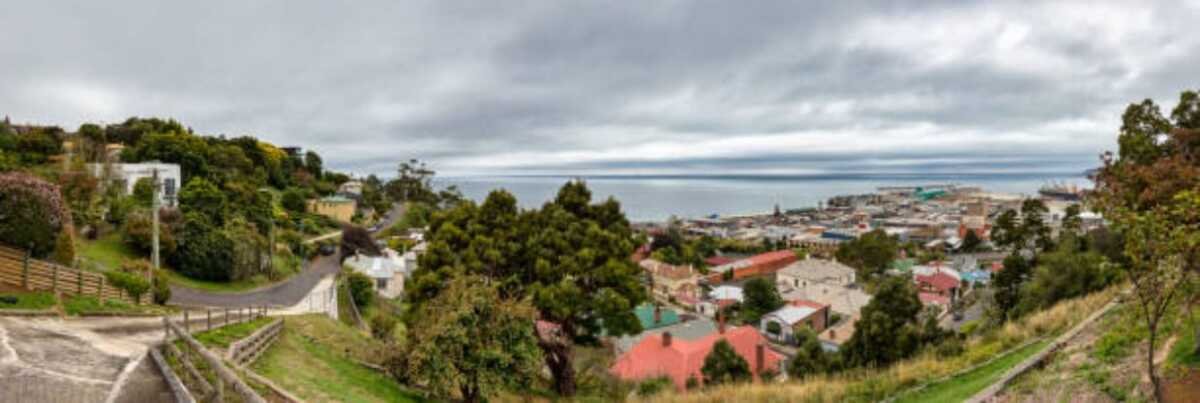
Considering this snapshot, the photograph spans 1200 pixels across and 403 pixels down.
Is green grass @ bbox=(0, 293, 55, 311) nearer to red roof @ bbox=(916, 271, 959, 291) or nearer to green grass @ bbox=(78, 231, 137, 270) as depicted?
green grass @ bbox=(78, 231, 137, 270)

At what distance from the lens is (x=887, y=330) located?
21.7 metres

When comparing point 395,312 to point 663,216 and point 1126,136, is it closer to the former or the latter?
point 1126,136

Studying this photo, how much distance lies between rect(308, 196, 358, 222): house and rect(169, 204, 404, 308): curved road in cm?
1750

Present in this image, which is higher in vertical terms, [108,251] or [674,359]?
[108,251]

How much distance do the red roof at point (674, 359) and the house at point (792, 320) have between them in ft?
34.8

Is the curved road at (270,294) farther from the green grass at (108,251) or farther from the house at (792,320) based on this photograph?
the house at (792,320)

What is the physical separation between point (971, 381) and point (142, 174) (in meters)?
43.6

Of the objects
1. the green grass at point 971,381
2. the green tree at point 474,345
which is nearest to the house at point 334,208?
the green tree at point 474,345

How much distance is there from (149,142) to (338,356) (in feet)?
122

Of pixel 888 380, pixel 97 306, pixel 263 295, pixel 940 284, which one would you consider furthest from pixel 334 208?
pixel 888 380

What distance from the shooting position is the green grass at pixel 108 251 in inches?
902

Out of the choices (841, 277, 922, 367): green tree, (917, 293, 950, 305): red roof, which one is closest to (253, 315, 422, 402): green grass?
(841, 277, 922, 367): green tree

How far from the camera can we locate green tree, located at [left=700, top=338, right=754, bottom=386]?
21625 millimetres

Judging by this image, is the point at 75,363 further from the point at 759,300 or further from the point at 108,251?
the point at 759,300
